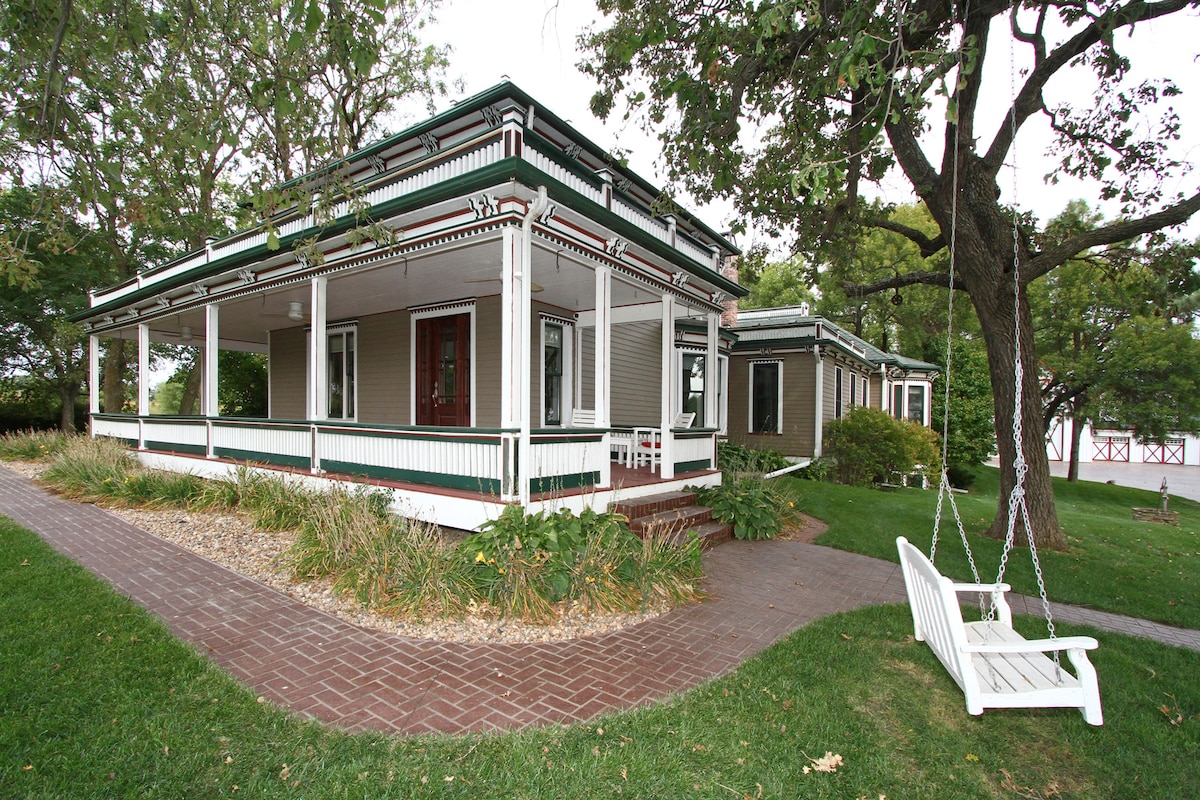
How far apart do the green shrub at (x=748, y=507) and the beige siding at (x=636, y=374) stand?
310 cm

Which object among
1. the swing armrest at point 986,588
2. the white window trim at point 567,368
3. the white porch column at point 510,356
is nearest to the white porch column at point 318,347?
the white porch column at point 510,356

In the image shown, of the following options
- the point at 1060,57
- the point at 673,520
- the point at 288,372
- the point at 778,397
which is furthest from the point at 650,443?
the point at 288,372

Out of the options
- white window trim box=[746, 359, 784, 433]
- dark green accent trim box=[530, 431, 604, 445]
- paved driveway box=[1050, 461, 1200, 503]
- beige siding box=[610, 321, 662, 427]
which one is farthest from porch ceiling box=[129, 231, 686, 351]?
paved driveway box=[1050, 461, 1200, 503]

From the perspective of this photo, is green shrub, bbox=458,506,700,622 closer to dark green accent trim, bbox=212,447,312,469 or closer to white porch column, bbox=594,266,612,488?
white porch column, bbox=594,266,612,488

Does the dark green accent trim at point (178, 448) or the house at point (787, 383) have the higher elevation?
the house at point (787, 383)

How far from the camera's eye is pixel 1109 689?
141 inches

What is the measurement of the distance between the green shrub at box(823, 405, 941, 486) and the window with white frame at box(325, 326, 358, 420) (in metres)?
11.4

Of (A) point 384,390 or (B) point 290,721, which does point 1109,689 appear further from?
(A) point 384,390

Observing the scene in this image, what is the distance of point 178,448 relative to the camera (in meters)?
10.7

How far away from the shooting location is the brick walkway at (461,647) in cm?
321

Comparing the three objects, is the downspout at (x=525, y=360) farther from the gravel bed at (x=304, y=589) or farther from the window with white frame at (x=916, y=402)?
the window with white frame at (x=916, y=402)

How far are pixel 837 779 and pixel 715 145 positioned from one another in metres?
6.01

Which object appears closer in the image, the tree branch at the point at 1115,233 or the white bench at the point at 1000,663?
the white bench at the point at 1000,663

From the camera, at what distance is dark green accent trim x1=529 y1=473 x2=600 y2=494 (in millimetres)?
5957
